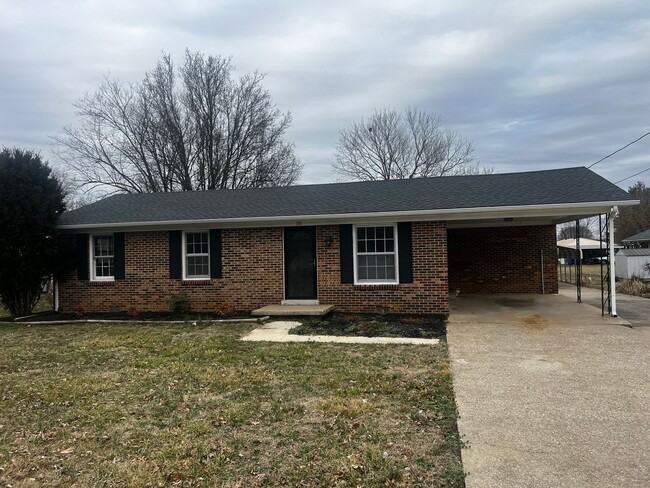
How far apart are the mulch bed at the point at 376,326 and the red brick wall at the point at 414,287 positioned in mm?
371

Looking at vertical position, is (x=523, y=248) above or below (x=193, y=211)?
below

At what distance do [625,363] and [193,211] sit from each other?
10184 millimetres

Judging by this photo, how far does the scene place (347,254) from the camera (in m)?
11.2

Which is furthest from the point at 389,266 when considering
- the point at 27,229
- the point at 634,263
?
the point at 634,263

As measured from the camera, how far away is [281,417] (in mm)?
4527

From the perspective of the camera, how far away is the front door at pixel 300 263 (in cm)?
1169

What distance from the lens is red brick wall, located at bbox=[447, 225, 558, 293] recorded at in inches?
593

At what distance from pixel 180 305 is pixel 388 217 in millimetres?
5716

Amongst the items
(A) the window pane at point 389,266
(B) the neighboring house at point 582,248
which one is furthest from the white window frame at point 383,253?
(B) the neighboring house at point 582,248

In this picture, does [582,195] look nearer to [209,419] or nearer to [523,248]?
[523,248]

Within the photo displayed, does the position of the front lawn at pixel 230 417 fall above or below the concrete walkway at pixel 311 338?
below

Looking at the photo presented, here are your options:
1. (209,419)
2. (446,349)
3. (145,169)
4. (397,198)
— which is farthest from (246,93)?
(209,419)

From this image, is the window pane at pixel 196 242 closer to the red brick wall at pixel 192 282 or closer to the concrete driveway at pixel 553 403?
the red brick wall at pixel 192 282

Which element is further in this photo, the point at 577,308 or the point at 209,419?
the point at 577,308
